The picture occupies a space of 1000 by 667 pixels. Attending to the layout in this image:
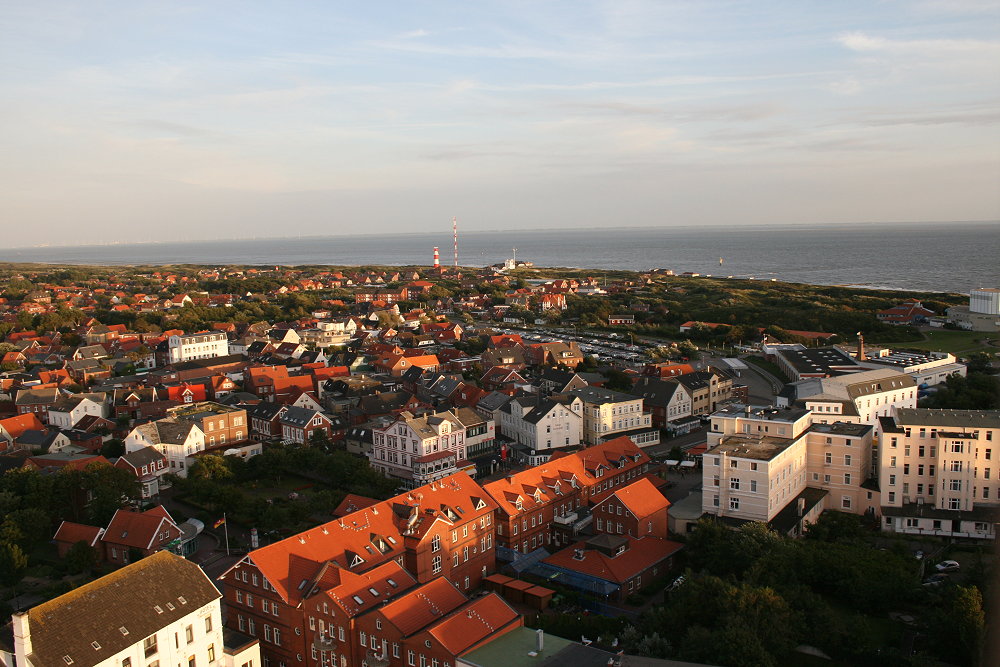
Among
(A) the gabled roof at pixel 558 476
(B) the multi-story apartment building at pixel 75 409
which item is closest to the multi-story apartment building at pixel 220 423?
(B) the multi-story apartment building at pixel 75 409

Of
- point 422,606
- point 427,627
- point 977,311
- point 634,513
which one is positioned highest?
point 977,311

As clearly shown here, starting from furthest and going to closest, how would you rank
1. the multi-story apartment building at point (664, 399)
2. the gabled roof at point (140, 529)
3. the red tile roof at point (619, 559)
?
the multi-story apartment building at point (664, 399) → the gabled roof at point (140, 529) → the red tile roof at point (619, 559)

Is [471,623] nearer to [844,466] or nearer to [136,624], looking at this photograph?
[136,624]

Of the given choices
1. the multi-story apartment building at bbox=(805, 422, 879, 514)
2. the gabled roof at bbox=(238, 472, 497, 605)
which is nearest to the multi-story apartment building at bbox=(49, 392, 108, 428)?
the gabled roof at bbox=(238, 472, 497, 605)

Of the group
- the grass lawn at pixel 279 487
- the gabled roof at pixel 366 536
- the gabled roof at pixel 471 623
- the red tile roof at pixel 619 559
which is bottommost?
Result: the grass lawn at pixel 279 487

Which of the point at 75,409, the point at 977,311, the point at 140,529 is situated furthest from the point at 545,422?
the point at 977,311

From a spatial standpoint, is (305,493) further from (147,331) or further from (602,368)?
(147,331)

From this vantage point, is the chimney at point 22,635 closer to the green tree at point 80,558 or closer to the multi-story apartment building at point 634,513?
the green tree at point 80,558
